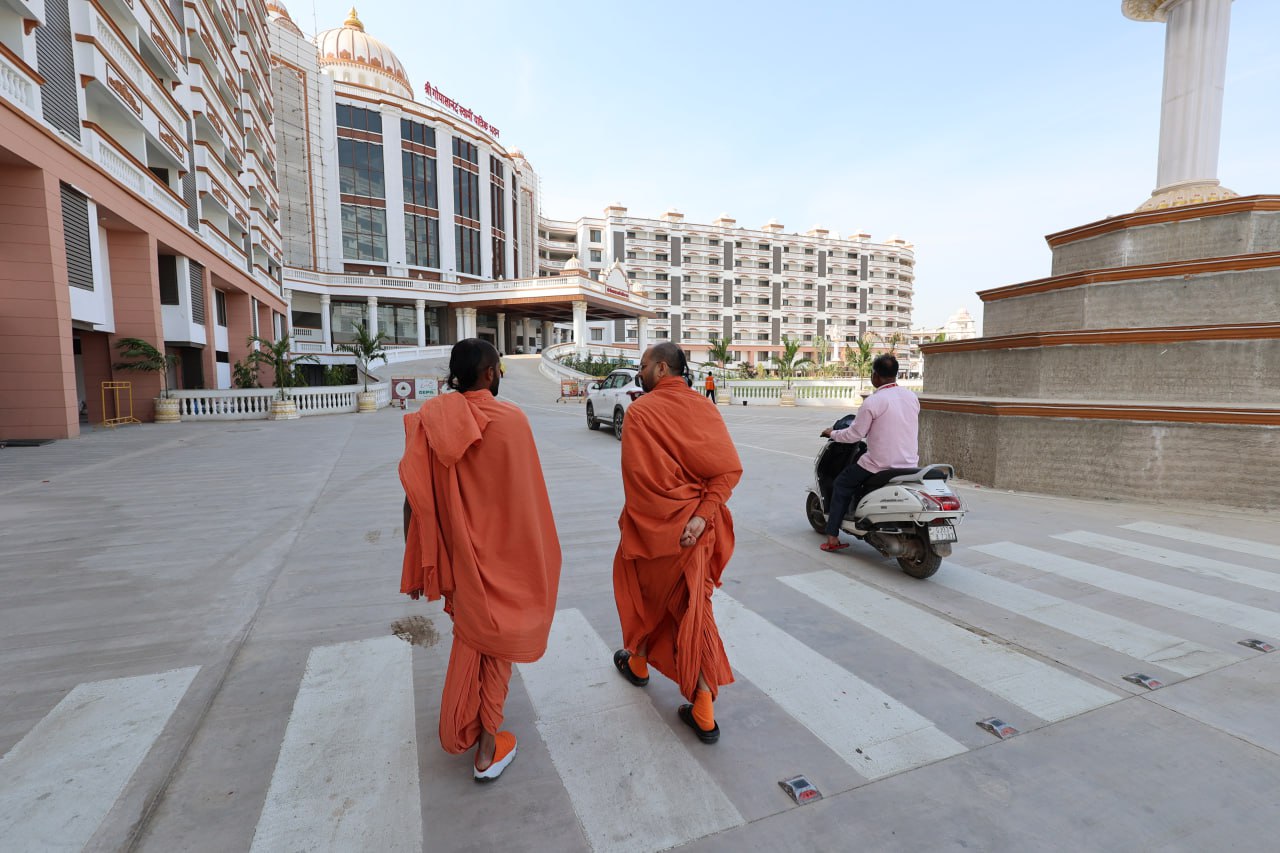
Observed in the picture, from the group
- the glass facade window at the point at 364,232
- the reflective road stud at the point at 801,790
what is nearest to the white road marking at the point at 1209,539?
the reflective road stud at the point at 801,790

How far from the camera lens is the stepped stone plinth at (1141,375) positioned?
664 centimetres

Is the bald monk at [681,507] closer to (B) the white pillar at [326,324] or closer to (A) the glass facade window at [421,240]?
(B) the white pillar at [326,324]

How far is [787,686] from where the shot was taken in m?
2.86

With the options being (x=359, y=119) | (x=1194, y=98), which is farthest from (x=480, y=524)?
(x=359, y=119)

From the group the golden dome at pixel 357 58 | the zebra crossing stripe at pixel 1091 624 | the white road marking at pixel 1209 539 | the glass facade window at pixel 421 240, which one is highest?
the golden dome at pixel 357 58

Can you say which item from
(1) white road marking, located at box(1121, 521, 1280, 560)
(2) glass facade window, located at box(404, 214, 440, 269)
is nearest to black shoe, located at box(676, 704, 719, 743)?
(1) white road marking, located at box(1121, 521, 1280, 560)

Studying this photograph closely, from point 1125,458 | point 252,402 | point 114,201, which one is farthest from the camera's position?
point 252,402

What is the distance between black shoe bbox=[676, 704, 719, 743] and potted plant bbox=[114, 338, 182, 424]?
18.8 m

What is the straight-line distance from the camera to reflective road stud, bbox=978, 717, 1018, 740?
8.16 ft

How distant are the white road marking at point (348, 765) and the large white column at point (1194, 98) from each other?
1268 cm

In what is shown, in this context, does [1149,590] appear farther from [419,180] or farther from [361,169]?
[361,169]

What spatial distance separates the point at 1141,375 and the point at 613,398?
9328 mm

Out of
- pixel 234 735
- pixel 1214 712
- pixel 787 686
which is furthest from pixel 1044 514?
pixel 234 735

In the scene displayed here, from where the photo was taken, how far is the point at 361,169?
41.3 meters
